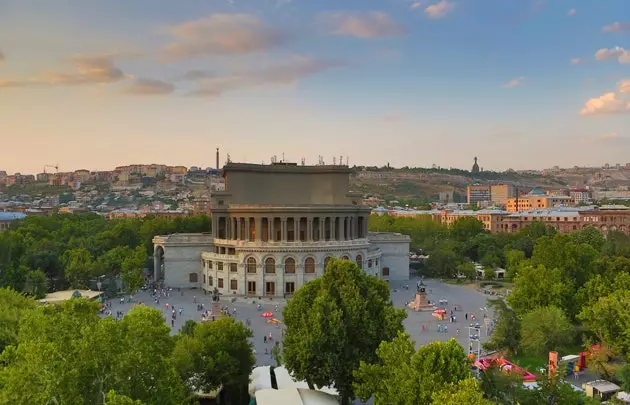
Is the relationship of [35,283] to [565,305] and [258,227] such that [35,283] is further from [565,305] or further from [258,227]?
[565,305]

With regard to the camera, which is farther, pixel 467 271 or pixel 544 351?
pixel 467 271

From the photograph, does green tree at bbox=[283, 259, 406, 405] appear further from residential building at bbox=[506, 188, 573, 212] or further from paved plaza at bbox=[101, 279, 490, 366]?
residential building at bbox=[506, 188, 573, 212]

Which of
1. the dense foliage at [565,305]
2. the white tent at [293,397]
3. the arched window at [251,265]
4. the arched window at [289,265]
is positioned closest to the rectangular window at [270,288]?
the arched window at [289,265]

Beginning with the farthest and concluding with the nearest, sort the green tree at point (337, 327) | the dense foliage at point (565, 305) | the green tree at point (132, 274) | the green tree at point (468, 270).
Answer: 1. the green tree at point (468, 270)
2. the green tree at point (132, 274)
3. the dense foliage at point (565, 305)
4. the green tree at point (337, 327)

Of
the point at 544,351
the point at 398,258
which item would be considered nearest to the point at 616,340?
the point at 544,351

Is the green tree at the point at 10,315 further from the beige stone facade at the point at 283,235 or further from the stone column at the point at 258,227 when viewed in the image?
the stone column at the point at 258,227

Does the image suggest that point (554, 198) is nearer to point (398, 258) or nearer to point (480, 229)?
point (480, 229)
